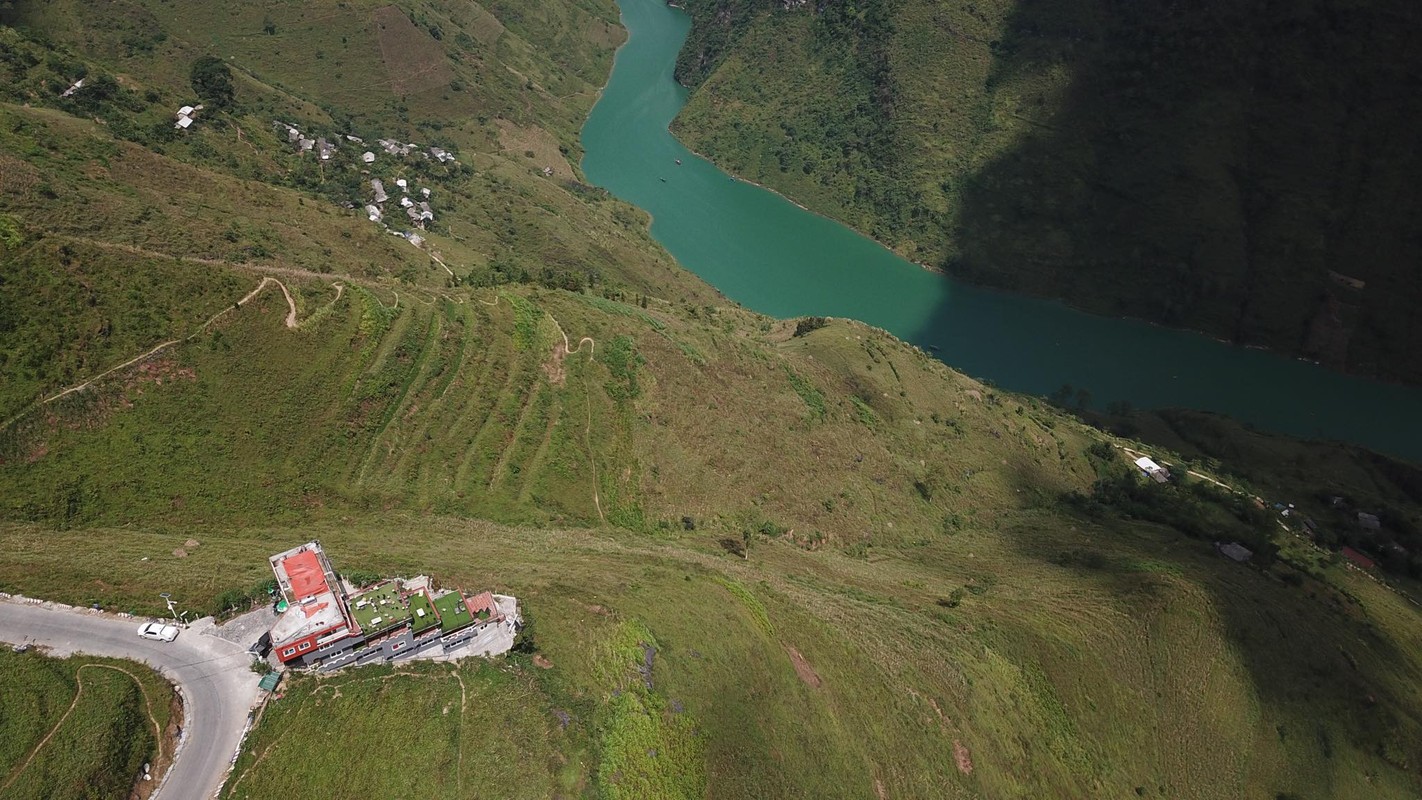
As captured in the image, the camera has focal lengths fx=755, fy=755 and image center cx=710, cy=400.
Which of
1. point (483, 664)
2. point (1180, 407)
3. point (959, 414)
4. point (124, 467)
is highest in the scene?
point (1180, 407)

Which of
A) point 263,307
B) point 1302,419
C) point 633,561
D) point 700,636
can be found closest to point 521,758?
point 700,636

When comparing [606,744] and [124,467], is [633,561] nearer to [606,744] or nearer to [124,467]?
[606,744]

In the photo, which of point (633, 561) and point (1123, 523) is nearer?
point (633, 561)

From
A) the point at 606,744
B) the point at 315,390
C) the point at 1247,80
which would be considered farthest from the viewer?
the point at 1247,80

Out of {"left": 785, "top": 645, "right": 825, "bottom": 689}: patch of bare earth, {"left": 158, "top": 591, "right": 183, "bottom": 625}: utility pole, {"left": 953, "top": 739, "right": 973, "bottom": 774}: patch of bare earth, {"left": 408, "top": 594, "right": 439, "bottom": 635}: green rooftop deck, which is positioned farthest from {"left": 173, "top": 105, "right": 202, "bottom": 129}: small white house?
{"left": 953, "top": 739, "right": 973, "bottom": 774}: patch of bare earth

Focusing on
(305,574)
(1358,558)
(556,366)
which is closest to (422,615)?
(305,574)

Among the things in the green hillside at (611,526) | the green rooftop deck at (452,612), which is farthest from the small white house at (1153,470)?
the green rooftop deck at (452,612)
